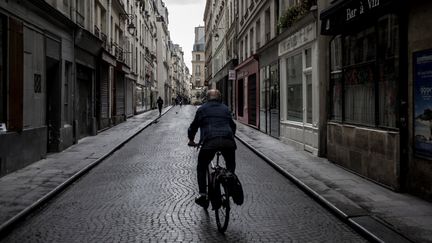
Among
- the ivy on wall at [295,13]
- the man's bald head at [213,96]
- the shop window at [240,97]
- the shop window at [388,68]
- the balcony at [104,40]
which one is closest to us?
the man's bald head at [213,96]

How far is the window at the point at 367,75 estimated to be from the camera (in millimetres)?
8625

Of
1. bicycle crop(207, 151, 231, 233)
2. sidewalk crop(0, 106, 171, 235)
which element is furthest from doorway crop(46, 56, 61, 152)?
bicycle crop(207, 151, 231, 233)

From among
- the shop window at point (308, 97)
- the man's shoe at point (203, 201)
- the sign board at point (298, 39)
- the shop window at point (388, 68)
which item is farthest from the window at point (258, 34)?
the man's shoe at point (203, 201)

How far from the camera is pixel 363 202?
7.36m

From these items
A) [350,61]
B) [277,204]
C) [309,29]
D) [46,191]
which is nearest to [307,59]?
[309,29]

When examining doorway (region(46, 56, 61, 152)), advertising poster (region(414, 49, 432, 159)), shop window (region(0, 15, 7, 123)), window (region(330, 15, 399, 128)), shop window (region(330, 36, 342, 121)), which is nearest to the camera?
advertising poster (region(414, 49, 432, 159))

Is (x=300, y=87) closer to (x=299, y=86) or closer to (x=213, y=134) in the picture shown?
(x=299, y=86)

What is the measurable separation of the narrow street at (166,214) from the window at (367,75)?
7.02 feet

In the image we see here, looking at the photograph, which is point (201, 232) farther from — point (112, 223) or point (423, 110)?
point (423, 110)

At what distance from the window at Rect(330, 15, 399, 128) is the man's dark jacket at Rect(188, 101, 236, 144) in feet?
11.5

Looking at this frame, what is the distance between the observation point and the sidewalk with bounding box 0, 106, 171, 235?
22.6 ft

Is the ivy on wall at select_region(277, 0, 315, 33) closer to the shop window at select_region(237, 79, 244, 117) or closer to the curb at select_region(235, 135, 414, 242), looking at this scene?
the curb at select_region(235, 135, 414, 242)

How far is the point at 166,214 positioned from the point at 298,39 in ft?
31.8

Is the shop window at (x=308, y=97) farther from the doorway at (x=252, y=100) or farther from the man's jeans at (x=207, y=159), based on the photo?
the doorway at (x=252, y=100)
